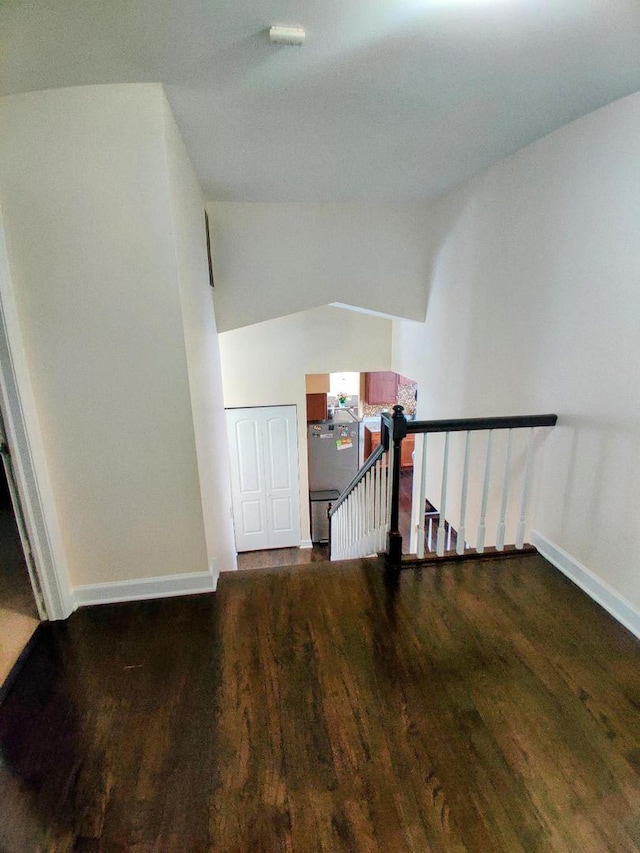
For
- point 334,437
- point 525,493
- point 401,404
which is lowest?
point 334,437

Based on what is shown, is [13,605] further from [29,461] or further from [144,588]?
[29,461]

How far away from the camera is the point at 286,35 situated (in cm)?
132

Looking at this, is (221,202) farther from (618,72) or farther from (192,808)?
(192,808)

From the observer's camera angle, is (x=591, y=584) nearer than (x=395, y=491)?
Yes

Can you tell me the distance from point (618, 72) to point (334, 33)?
3.63ft

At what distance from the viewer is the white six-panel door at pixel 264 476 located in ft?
16.7

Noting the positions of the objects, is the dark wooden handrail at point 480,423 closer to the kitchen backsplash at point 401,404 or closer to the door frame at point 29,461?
the door frame at point 29,461

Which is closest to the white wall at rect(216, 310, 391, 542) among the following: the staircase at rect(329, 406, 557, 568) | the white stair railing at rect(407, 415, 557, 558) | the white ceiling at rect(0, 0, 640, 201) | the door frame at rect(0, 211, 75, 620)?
the white stair railing at rect(407, 415, 557, 558)

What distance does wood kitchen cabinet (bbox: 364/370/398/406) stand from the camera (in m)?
8.23

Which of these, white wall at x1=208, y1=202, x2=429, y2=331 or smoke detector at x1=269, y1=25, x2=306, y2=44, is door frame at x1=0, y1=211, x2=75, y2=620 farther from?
white wall at x1=208, y1=202, x2=429, y2=331

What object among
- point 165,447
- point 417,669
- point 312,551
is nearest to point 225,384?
point 312,551

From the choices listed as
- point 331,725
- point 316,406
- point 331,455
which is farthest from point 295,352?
point 331,725

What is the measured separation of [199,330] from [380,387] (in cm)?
621

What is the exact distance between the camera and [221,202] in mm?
3240
